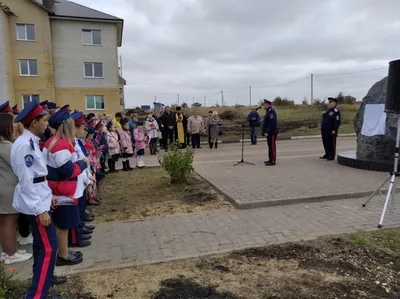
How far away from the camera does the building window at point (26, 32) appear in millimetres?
31484

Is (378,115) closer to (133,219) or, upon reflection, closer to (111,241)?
(133,219)

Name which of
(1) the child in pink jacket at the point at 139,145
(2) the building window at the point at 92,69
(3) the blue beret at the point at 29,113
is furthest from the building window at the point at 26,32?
(3) the blue beret at the point at 29,113

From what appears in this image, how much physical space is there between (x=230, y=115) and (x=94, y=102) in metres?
13.2

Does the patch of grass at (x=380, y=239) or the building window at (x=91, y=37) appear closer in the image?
the patch of grass at (x=380, y=239)

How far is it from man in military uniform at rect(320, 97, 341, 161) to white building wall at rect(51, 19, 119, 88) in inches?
1042

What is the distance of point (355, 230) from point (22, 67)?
3390cm

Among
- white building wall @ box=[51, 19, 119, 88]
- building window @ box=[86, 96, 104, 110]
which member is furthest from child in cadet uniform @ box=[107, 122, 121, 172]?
white building wall @ box=[51, 19, 119, 88]

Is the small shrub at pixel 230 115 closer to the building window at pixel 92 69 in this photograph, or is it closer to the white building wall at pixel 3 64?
the building window at pixel 92 69

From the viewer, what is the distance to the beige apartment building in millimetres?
31062

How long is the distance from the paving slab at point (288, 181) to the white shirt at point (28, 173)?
3.72 m

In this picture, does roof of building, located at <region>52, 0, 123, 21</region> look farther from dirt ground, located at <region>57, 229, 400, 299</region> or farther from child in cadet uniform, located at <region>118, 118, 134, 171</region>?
dirt ground, located at <region>57, 229, 400, 299</region>

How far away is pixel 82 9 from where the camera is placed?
113ft

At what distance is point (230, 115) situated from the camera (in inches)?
1356

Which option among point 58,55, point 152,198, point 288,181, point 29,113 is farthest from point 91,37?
point 29,113
